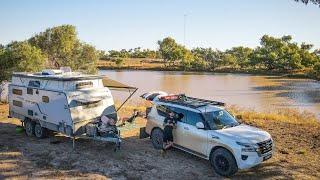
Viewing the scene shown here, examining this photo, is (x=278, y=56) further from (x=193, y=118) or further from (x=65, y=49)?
(x=193, y=118)

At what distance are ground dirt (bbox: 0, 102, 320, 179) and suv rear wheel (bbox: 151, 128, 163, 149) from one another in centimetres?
26

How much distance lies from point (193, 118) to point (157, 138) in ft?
7.21

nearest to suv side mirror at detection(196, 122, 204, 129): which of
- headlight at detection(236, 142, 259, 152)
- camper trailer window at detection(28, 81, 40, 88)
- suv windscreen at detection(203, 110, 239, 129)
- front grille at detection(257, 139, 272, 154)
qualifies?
suv windscreen at detection(203, 110, 239, 129)

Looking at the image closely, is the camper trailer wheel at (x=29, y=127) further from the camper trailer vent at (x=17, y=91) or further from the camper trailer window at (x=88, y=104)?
the camper trailer window at (x=88, y=104)

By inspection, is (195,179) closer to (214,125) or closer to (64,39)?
(214,125)

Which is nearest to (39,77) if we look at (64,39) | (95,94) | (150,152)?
(95,94)

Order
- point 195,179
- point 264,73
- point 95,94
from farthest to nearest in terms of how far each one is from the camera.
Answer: point 264,73, point 95,94, point 195,179

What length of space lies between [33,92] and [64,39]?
783 inches

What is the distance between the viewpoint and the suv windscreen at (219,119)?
1241 cm

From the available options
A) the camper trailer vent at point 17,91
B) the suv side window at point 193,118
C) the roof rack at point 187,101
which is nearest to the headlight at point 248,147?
the suv side window at point 193,118

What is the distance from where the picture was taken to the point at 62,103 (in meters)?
14.2

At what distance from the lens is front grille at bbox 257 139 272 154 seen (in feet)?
37.1

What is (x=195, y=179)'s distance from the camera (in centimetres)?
1127

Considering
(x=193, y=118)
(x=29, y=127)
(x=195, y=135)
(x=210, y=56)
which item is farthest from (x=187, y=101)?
(x=210, y=56)
